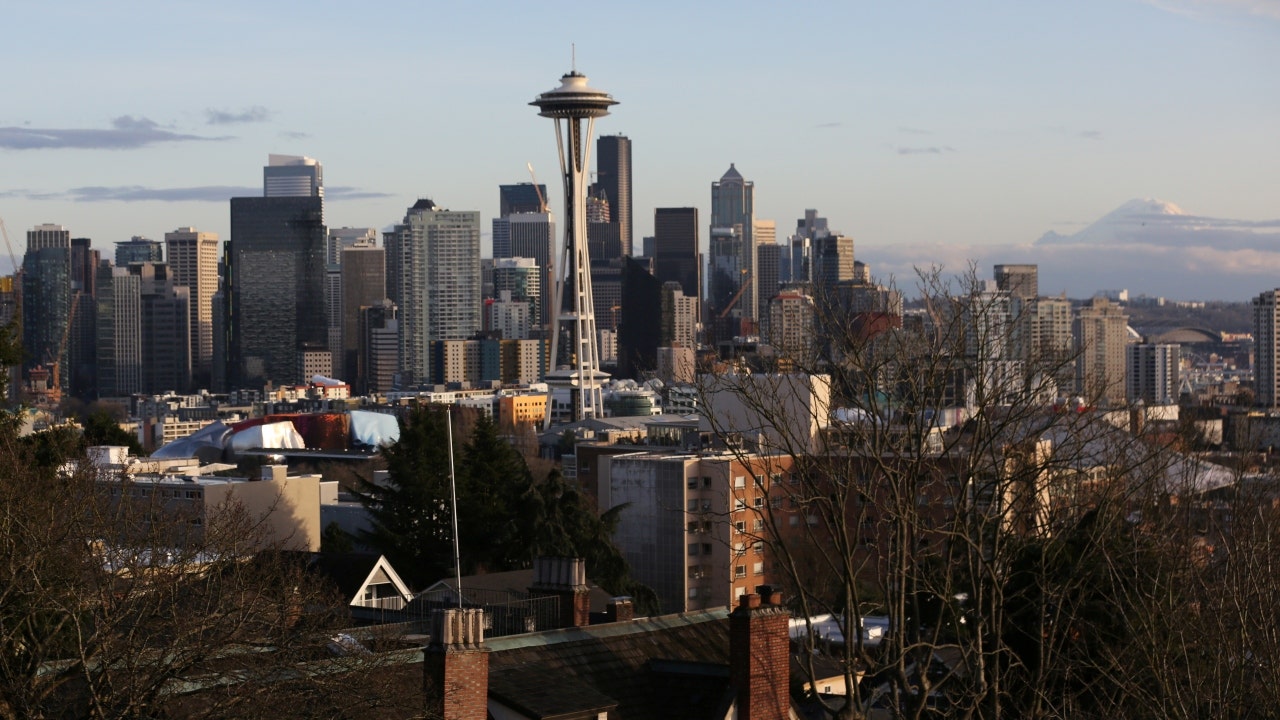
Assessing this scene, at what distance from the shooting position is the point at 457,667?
14266 mm

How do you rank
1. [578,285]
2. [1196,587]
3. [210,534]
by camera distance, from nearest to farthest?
1. [210,534]
2. [1196,587]
3. [578,285]

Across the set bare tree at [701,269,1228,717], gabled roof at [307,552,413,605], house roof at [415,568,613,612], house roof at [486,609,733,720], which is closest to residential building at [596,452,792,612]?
house roof at [415,568,613,612]

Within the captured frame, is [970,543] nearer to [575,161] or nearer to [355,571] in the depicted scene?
[355,571]

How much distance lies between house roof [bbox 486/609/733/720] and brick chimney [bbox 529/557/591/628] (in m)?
1.94

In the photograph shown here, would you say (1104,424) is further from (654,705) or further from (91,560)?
(91,560)

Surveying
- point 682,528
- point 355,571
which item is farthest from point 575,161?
point 355,571

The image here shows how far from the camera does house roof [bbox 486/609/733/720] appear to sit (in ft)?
51.2

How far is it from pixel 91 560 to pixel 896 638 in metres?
6.67

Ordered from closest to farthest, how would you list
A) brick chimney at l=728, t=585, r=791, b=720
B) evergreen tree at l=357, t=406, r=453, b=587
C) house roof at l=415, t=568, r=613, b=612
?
1. brick chimney at l=728, t=585, r=791, b=720
2. house roof at l=415, t=568, r=613, b=612
3. evergreen tree at l=357, t=406, r=453, b=587

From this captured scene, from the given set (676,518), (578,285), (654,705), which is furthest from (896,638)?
(578,285)

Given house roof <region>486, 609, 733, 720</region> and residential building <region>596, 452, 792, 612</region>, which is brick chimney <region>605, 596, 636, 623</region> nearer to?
house roof <region>486, 609, 733, 720</region>

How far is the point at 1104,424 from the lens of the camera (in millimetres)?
27656

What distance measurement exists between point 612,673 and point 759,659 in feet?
4.94

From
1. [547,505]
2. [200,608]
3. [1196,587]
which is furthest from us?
[547,505]
